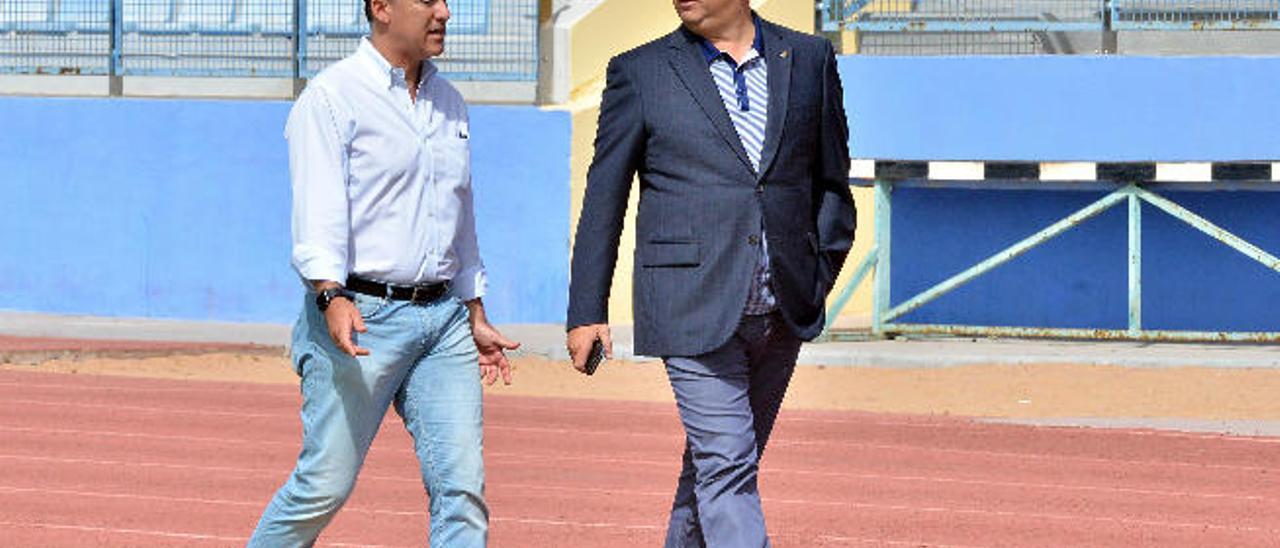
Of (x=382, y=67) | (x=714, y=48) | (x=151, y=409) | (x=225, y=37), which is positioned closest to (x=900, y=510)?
(x=714, y=48)

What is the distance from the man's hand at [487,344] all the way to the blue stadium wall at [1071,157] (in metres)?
15.5

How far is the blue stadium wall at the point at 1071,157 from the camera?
73.9 ft

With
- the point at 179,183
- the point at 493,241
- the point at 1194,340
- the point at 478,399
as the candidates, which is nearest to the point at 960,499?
the point at 478,399

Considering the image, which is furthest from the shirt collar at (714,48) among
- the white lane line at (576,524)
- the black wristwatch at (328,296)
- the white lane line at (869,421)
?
the white lane line at (869,421)

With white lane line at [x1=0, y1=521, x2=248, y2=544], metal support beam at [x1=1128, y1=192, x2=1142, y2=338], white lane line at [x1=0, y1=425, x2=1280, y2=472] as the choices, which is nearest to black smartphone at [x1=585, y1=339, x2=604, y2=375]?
white lane line at [x1=0, y1=521, x2=248, y2=544]

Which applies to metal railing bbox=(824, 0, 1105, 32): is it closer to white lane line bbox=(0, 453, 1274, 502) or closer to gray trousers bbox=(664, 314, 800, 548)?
white lane line bbox=(0, 453, 1274, 502)

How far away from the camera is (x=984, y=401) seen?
18.5m

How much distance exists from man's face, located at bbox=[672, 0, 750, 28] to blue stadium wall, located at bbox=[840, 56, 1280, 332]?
612 inches

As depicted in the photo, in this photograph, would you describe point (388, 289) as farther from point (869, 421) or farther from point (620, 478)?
point (869, 421)

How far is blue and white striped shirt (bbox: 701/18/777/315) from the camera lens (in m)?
7.06

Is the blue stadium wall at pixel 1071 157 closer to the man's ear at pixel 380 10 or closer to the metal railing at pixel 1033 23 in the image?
the metal railing at pixel 1033 23

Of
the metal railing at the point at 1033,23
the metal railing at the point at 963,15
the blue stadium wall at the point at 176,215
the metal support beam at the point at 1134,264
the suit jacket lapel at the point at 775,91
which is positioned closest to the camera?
the suit jacket lapel at the point at 775,91

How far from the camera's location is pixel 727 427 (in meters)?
7.05

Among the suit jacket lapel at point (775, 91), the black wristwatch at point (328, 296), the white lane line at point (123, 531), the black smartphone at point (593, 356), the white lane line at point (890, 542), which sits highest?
the suit jacket lapel at point (775, 91)
